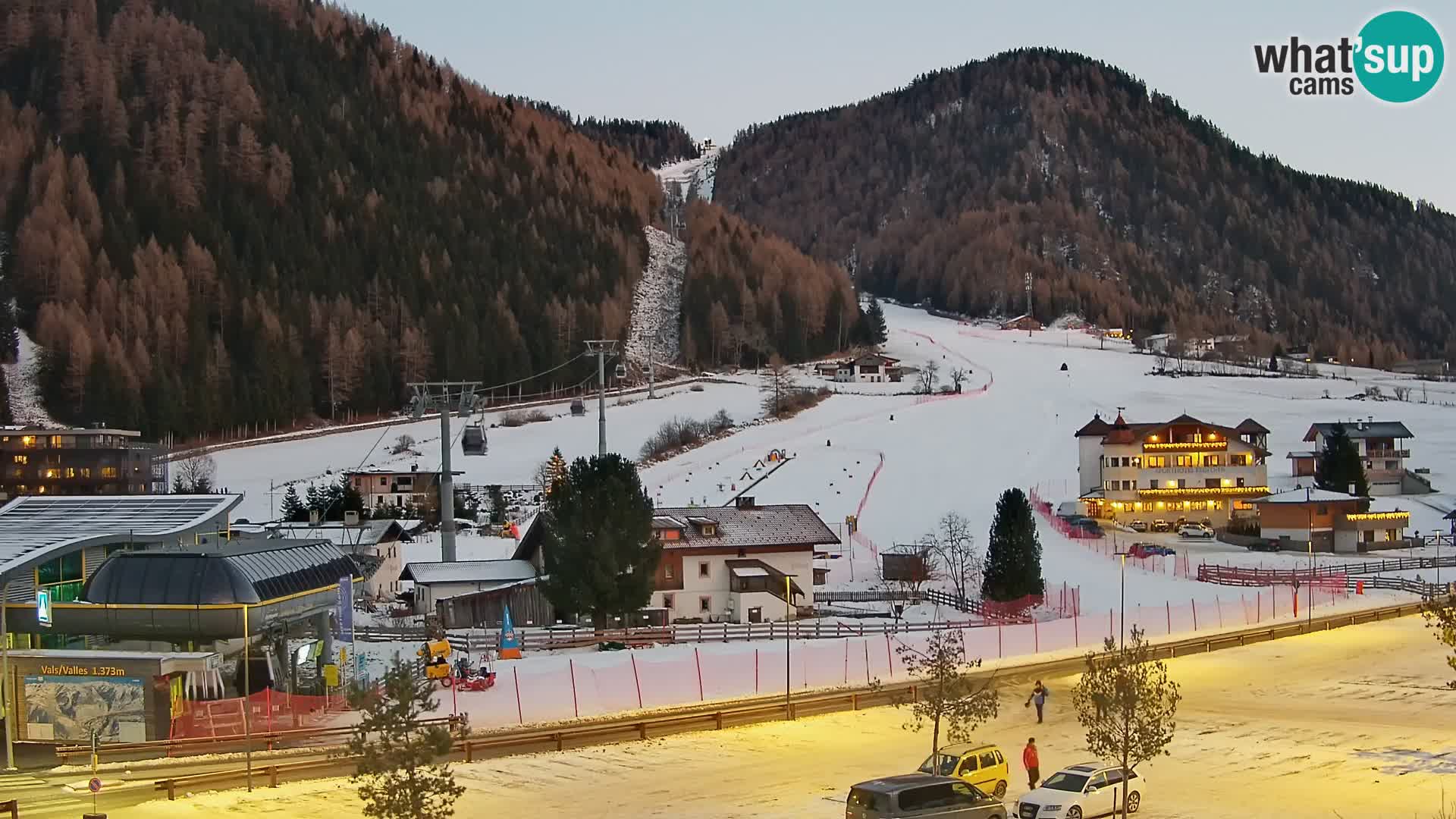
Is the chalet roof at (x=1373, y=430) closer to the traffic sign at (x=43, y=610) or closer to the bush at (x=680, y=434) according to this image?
the bush at (x=680, y=434)

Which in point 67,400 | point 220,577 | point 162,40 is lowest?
point 220,577

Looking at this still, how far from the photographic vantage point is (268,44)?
7303 inches

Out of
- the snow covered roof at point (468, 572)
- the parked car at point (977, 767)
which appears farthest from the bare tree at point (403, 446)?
the parked car at point (977, 767)

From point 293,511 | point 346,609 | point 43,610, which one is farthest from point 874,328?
point 43,610

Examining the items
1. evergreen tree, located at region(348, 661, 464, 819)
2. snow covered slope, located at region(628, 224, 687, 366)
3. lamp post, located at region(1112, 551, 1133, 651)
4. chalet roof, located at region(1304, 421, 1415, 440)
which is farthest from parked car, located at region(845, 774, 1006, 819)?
snow covered slope, located at region(628, 224, 687, 366)

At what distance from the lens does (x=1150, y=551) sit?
63.5 metres

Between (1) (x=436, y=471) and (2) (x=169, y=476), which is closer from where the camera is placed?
(1) (x=436, y=471)

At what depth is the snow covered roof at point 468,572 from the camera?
47062mm

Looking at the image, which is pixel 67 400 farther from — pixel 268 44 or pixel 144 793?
pixel 144 793

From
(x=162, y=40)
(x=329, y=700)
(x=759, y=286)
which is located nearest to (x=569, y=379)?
(x=759, y=286)

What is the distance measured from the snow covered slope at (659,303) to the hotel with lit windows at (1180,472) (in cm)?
7817

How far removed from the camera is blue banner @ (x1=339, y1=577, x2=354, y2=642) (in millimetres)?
36875

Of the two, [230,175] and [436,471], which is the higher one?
[230,175]

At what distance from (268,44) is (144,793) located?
176 meters
